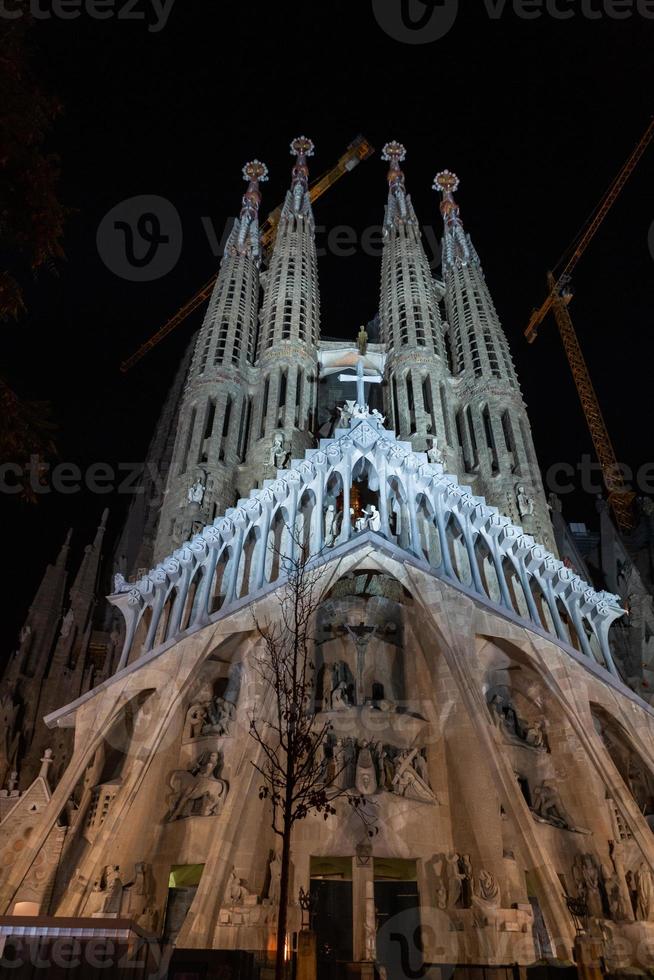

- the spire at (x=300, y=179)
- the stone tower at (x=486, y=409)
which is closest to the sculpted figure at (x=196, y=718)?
the stone tower at (x=486, y=409)

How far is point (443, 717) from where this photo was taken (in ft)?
71.1

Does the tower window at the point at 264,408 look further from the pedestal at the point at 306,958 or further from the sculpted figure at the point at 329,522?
the pedestal at the point at 306,958

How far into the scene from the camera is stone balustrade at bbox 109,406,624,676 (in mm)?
22953

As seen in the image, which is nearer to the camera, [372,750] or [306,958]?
[306,958]

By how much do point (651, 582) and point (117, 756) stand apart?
33.3 m

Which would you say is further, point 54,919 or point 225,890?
point 225,890

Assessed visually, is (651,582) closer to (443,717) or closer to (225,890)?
(443,717)

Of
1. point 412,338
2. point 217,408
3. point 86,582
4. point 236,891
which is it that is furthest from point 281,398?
point 236,891

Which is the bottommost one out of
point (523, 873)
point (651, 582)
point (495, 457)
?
point (523, 873)

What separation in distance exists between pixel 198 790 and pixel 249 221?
1609 inches

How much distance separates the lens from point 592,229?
208ft

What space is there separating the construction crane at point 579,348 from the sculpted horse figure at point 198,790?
138 feet

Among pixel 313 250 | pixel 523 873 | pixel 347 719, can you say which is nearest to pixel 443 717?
pixel 347 719

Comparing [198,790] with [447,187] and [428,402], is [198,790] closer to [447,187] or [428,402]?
[428,402]
